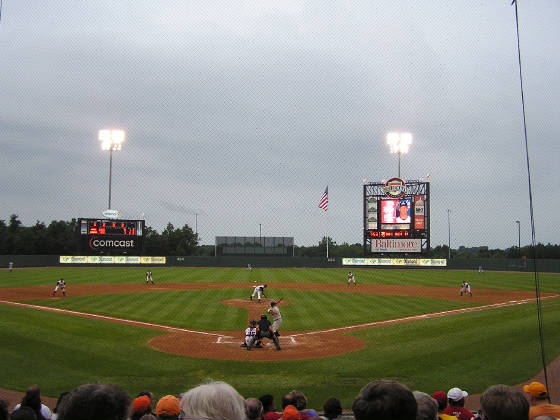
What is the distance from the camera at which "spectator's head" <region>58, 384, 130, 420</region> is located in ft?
8.77

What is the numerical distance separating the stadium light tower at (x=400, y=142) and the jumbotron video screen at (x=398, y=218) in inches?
352

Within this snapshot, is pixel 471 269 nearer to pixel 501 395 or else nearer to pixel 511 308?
pixel 511 308

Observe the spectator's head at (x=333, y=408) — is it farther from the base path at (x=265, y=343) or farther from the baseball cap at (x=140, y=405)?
the base path at (x=265, y=343)

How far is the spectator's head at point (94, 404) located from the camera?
2.67m

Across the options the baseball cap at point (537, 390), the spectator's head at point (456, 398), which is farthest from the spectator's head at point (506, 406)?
the spectator's head at point (456, 398)

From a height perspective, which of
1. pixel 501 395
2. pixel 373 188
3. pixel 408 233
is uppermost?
pixel 373 188

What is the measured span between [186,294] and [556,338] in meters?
22.7

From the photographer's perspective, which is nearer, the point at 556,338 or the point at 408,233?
the point at 556,338

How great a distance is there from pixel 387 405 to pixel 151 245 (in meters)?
96.0

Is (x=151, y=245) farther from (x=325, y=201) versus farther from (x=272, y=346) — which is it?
(x=272, y=346)

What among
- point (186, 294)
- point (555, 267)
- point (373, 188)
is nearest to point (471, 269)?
point (555, 267)

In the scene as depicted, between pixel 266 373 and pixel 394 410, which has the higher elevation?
pixel 394 410

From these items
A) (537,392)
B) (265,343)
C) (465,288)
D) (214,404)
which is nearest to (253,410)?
(214,404)

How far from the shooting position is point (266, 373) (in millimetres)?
12781
